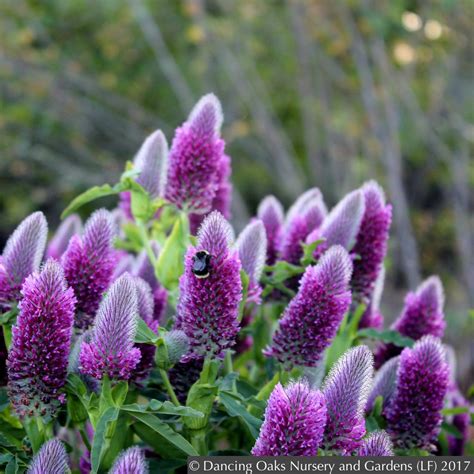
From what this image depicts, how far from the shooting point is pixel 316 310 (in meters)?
1.14

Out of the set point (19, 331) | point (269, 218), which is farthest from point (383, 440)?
point (269, 218)

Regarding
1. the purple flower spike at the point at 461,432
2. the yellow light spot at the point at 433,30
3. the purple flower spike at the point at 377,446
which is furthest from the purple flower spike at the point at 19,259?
the yellow light spot at the point at 433,30

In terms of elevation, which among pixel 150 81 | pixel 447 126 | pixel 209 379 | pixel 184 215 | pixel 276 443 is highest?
pixel 150 81

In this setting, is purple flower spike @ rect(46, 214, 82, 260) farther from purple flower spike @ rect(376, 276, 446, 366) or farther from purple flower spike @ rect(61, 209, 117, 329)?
purple flower spike @ rect(376, 276, 446, 366)

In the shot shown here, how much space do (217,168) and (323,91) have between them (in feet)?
14.3

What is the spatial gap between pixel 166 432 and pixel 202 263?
24 cm

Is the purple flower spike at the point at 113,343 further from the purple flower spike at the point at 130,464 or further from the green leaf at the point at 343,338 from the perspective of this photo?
the green leaf at the point at 343,338

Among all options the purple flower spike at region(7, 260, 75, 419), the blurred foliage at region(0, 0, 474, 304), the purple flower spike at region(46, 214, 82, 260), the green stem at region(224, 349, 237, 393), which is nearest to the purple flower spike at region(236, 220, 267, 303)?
the green stem at region(224, 349, 237, 393)

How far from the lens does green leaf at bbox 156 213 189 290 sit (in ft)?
4.29

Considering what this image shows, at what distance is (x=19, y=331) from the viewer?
103cm

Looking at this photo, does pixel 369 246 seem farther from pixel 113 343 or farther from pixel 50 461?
pixel 50 461

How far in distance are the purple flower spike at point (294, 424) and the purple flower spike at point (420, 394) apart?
28 cm

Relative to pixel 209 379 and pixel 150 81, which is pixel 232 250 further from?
pixel 150 81

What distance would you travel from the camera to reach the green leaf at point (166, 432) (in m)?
1.04
